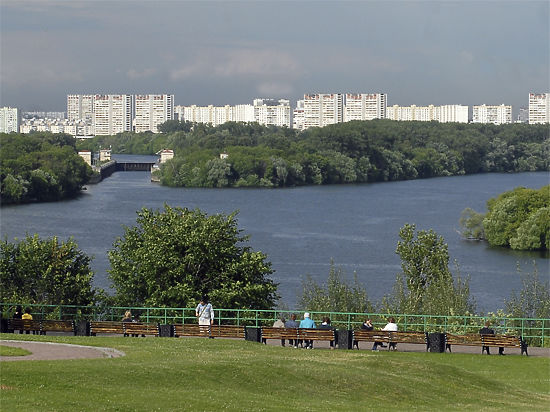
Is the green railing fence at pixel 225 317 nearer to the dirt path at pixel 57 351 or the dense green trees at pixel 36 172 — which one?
the dirt path at pixel 57 351

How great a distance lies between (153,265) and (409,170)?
94.6 metres

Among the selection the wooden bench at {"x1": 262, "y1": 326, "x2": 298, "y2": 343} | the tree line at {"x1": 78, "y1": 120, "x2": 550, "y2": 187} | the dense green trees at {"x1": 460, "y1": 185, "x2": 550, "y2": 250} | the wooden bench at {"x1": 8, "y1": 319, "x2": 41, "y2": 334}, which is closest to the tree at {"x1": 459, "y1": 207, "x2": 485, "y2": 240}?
the dense green trees at {"x1": 460, "y1": 185, "x2": 550, "y2": 250}

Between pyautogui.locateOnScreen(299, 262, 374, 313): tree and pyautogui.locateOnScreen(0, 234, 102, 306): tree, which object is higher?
pyautogui.locateOnScreen(0, 234, 102, 306): tree

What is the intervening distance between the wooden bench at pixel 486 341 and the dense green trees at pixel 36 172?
226 feet

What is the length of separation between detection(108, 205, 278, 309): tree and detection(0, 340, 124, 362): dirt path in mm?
6950

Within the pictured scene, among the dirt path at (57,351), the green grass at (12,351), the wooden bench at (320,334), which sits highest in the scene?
the green grass at (12,351)

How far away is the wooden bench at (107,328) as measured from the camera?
16906mm

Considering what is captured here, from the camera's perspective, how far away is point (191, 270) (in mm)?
21734

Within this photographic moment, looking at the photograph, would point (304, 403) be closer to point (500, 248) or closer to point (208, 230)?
point (208, 230)

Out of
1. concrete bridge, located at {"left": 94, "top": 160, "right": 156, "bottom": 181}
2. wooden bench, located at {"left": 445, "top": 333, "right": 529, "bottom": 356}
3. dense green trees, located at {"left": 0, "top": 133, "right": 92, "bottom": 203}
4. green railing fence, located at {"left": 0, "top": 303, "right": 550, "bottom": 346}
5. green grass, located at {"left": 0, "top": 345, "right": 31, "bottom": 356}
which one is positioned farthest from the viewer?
concrete bridge, located at {"left": 94, "top": 160, "right": 156, "bottom": 181}

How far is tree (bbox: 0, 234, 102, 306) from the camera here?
2184cm

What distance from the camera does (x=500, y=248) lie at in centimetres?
5591

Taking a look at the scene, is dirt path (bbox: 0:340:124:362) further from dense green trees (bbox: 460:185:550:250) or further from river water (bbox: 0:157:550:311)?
dense green trees (bbox: 460:185:550:250)

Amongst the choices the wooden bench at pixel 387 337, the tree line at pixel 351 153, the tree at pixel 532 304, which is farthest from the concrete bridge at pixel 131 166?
the wooden bench at pixel 387 337
